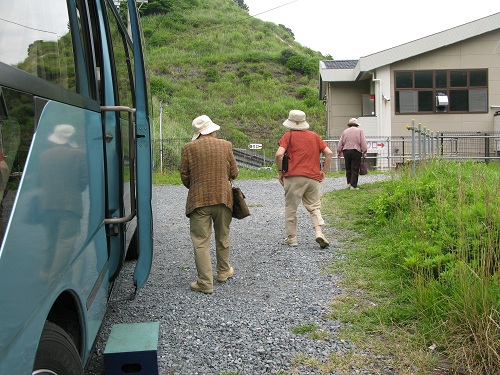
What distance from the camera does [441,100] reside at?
22.5 metres

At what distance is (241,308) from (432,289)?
1.67 m

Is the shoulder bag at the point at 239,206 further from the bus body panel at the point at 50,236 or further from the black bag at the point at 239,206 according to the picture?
the bus body panel at the point at 50,236

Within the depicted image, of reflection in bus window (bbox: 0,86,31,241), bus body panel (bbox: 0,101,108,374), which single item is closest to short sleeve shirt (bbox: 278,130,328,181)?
bus body panel (bbox: 0,101,108,374)

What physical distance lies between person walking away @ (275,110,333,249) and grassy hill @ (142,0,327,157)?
16.2 meters

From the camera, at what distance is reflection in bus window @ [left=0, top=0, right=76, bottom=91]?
2232 mm

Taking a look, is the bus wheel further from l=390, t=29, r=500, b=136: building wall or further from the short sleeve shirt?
l=390, t=29, r=500, b=136: building wall

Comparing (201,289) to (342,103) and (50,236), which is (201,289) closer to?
(50,236)

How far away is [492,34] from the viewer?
22672 millimetres

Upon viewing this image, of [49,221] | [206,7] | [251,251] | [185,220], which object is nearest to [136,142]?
[49,221]

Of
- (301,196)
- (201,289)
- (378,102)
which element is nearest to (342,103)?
(378,102)

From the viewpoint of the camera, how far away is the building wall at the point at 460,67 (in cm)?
2280

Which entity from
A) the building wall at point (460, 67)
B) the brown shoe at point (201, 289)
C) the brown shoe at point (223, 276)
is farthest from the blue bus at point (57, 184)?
the building wall at point (460, 67)

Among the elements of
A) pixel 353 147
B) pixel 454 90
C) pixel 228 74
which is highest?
pixel 228 74

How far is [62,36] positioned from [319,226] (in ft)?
17.0
